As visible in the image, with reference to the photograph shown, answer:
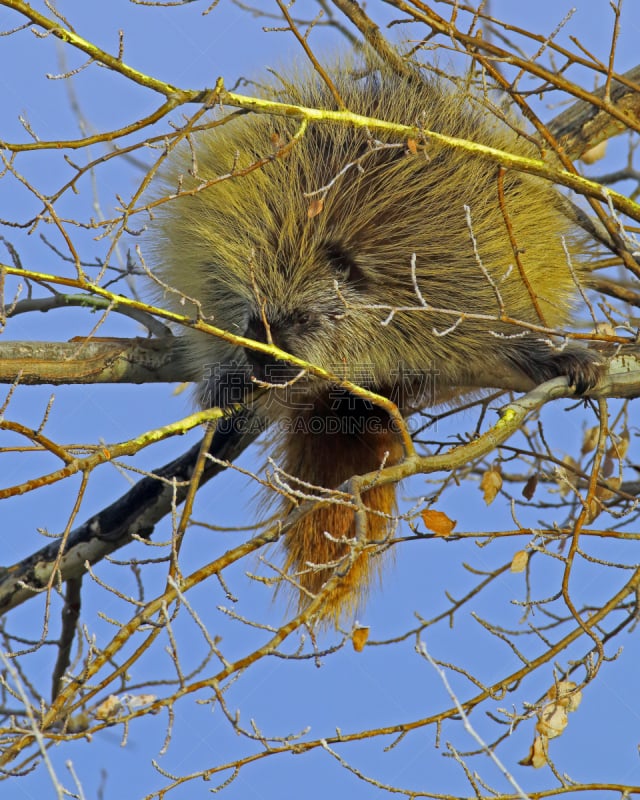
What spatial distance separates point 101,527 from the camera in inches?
111

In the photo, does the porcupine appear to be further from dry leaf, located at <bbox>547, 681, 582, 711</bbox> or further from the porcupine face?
dry leaf, located at <bbox>547, 681, 582, 711</bbox>

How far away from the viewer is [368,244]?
2.64 meters

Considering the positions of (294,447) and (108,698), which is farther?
(294,447)

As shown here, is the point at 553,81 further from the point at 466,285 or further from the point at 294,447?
the point at 294,447

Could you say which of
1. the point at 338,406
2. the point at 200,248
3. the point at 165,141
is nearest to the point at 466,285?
the point at 338,406

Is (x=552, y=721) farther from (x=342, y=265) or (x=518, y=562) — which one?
(x=342, y=265)

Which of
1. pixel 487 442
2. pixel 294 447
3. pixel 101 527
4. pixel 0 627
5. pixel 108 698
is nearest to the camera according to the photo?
pixel 108 698

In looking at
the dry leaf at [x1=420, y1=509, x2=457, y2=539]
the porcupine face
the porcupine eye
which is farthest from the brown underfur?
the dry leaf at [x1=420, y1=509, x2=457, y2=539]

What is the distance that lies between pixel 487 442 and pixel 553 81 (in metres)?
0.78

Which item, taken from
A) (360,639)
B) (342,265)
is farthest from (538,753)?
(342,265)

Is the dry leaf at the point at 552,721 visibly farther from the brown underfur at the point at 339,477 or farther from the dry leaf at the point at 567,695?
the brown underfur at the point at 339,477

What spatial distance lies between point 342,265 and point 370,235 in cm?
11

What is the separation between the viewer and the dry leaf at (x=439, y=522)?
186 cm

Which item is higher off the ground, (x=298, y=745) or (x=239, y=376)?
(x=239, y=376)
